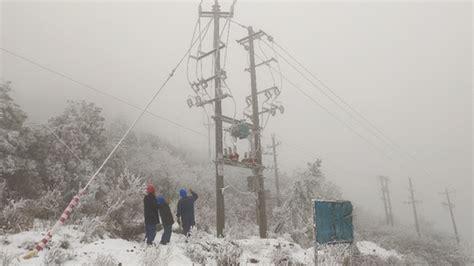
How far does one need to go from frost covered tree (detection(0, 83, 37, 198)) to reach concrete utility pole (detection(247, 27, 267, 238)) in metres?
12.7

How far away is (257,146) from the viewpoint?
53.4 ft

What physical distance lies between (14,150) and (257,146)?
1363cm

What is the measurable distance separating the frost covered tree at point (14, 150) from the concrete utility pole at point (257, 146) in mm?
12743

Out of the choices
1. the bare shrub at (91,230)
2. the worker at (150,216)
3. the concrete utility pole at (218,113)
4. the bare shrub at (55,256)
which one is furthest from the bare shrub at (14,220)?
the concrete utility pole at (218,113)

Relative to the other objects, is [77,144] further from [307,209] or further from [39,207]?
[307,209]

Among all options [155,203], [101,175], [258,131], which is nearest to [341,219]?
[155,203]

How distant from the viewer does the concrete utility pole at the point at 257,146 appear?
601 inches

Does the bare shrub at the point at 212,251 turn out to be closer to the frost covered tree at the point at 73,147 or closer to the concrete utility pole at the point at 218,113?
the concrete utility pole at the point at 218,113

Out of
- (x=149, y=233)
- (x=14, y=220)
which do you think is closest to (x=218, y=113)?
(x=149, y=233)

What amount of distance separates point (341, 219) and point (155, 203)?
5062 mm

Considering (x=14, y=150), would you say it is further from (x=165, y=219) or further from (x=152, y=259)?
(x=152, y=259)

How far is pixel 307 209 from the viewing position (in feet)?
99.6

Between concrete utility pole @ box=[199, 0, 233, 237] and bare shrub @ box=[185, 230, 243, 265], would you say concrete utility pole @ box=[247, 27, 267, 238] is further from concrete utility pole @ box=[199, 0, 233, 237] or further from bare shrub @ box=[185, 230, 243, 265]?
bare shrub @ box=[185, 230, 243, 265]


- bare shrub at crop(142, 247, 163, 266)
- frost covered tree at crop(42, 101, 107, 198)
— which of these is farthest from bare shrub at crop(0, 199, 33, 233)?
frost covered tree at crop(42, 101, 107, 198)
